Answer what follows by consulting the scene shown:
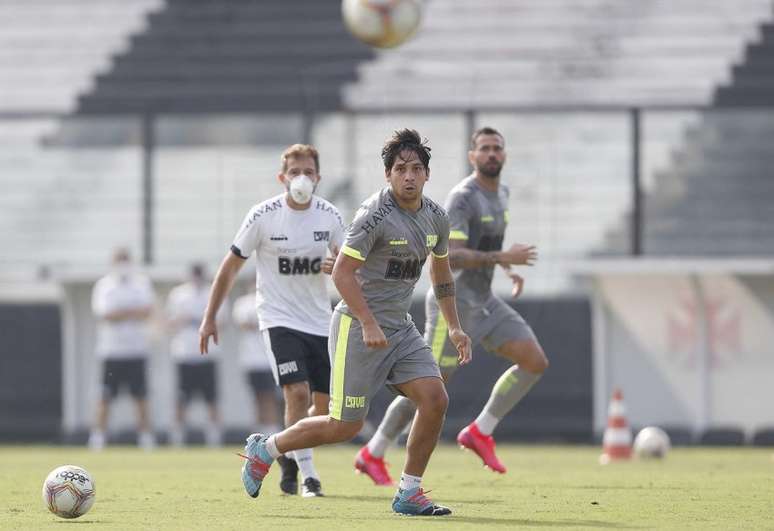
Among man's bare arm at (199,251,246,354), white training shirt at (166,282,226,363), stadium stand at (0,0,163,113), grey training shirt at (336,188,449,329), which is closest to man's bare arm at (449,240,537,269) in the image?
man's bare arm at (199,251,246,354)

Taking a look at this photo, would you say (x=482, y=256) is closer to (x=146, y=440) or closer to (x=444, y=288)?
(x=444, y=288)

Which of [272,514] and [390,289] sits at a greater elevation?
[390,289]

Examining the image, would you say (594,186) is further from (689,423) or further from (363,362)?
(363,362)

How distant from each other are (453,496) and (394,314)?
1885mm

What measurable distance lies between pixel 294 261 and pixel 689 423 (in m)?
9.86

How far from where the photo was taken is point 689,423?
65.2 ft

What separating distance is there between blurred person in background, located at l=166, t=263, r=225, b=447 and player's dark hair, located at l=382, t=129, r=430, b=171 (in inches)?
452

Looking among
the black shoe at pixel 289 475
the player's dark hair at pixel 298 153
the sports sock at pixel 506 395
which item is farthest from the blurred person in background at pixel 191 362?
the player's dark hair at pixel 298 153

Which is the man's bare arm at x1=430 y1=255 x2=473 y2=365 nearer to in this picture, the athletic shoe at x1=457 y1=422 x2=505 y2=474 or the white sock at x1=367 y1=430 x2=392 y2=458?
the white sock at x1=367 y1=430 x2=392 y2=458

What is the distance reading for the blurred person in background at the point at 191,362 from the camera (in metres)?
20.5

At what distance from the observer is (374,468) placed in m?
11.9

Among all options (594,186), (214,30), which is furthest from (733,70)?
(214,30)

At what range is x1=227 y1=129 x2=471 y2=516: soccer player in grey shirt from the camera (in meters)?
9.13

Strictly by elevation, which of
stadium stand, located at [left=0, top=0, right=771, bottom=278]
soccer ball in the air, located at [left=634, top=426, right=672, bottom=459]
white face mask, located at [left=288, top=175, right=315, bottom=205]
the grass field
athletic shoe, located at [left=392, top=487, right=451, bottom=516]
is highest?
stadium stand, located at [left=0, top=0, right=771, bottom=278]
